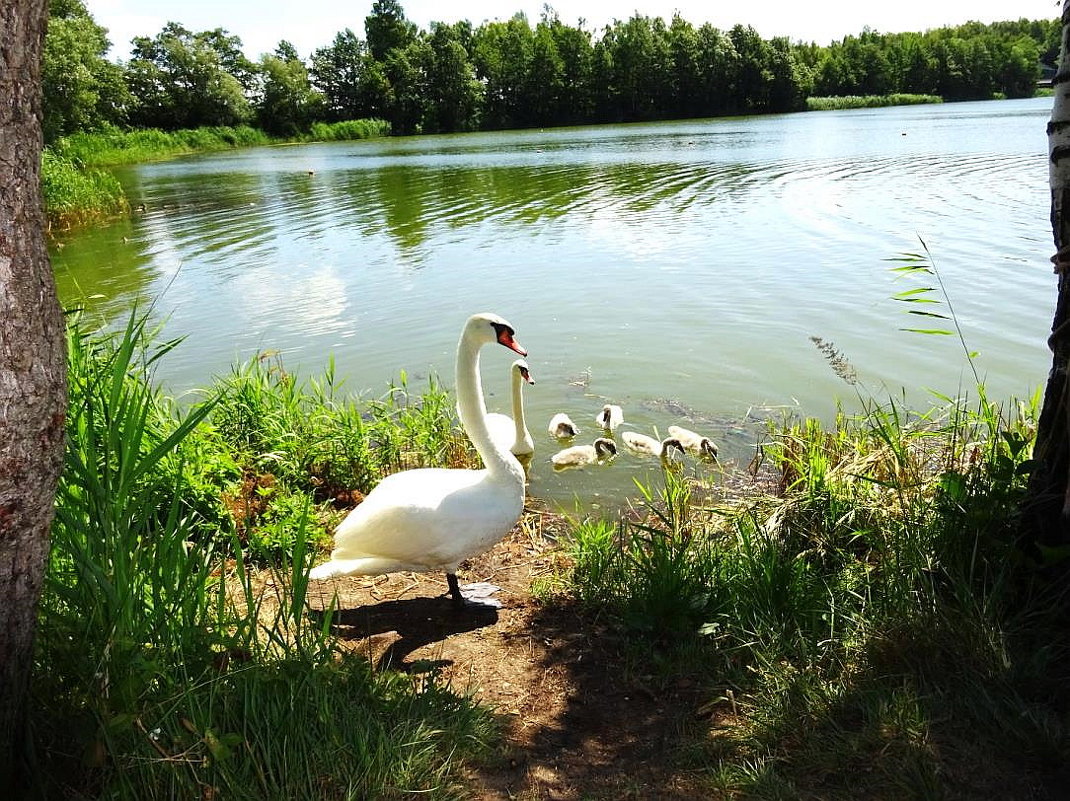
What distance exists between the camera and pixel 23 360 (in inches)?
70.7

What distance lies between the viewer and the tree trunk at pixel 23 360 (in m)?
1.75

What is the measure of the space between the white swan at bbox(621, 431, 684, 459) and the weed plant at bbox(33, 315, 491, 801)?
13.6 ft

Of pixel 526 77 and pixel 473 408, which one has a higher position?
pixel 526 77

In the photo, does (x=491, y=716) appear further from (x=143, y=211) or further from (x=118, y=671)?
(x=143, y=211)

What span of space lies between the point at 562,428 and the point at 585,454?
0.56m

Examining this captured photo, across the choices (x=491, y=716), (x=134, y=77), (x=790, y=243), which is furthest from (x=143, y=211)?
(x=134, y=77)

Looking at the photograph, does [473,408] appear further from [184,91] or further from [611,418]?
[184,91]

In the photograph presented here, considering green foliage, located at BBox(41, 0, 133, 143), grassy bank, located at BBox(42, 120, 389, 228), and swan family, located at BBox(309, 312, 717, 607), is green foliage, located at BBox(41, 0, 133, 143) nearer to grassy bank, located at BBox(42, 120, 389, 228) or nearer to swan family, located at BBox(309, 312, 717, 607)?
grassy bank, located at BBox(42, 120, 389, 228)

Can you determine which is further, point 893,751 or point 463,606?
point 463,606

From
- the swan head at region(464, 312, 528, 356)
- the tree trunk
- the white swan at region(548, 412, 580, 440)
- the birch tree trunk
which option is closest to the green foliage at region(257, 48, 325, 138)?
the white swan at region(548, 412, 580, 440)

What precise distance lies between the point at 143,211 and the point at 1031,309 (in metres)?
21.8

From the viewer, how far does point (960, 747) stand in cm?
238

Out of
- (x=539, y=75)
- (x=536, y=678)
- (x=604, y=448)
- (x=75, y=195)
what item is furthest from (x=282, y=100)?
(x=536, y=678)

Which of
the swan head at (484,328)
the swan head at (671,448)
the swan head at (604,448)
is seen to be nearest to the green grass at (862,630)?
the swan head at (484,328)
